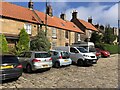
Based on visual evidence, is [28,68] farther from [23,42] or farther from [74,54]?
[23,42]

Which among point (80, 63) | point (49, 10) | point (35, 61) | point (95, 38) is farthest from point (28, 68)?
point (95, 38)

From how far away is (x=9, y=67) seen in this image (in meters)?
11.0

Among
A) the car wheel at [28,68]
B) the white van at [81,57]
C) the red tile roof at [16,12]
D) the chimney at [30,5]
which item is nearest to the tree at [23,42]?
the red tile roof at [16,12]

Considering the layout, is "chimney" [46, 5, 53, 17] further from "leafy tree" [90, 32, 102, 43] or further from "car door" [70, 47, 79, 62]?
"car door" [70, 47, 79, 62]

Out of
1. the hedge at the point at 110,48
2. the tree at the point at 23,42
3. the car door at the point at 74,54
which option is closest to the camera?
the car door at the point at 74,54

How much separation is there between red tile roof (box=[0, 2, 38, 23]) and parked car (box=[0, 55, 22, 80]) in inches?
623

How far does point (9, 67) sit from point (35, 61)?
3613 mm

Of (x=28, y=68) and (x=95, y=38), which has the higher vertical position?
(x=95, y=38)

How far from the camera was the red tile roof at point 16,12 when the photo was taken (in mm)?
27509

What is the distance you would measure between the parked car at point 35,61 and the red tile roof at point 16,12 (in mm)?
12632

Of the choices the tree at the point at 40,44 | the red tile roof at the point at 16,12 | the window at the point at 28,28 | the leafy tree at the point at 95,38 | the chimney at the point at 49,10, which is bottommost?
the tree at the point at 40,44

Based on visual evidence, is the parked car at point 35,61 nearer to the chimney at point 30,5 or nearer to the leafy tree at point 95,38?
the chimney at point 30,5

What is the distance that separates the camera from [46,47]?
85.4 ft

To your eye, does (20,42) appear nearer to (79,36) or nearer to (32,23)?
(32,23)
